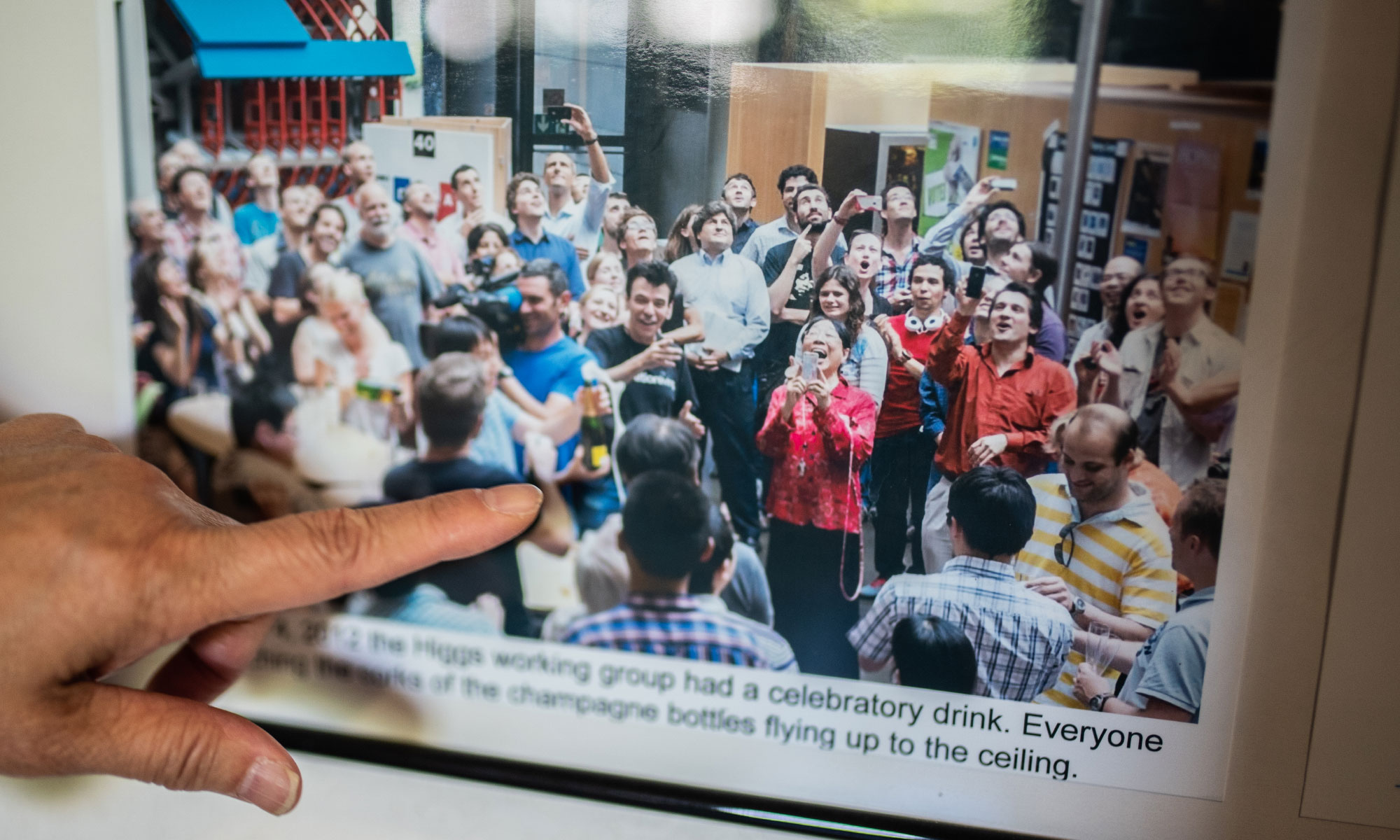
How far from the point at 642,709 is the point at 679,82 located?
1.40 ft

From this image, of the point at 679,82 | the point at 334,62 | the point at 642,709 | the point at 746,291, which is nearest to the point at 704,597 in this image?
the point at 642,709

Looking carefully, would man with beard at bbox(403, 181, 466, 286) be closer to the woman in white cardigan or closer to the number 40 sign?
the number 40 sign

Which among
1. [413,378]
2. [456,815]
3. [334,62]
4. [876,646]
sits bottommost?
[456,815]

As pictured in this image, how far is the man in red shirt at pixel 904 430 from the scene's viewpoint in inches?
20.8

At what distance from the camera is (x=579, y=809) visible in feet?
2.03

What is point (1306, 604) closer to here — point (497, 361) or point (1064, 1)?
point (1064, 1)

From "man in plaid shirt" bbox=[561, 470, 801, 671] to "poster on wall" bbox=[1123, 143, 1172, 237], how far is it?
31cm

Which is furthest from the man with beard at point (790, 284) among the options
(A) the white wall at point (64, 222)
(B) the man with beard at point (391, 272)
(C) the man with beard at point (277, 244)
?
(A) the white wall at point (64, 222)

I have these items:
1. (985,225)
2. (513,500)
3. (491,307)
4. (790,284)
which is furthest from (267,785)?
(985,225)

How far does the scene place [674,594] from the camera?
60cm

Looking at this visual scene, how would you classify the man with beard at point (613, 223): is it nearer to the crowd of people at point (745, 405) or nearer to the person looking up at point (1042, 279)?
the crowd of people at point (745, 405)

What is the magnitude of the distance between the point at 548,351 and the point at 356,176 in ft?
0.60

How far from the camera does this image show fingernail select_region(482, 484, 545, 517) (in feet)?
1.78

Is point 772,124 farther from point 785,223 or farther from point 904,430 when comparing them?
point 904,430
